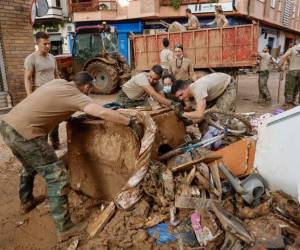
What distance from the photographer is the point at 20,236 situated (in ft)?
9.83

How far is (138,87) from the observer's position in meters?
4.84

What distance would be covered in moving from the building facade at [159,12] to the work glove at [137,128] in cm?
1465

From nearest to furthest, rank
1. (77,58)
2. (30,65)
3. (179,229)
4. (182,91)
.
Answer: (179,229), (182,91), (30,65), (77,58)

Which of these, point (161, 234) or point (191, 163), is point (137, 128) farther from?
point (161, 234)

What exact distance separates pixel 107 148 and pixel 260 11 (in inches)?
792

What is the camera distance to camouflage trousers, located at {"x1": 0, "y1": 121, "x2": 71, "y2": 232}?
2.81m

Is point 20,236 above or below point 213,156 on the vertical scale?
below

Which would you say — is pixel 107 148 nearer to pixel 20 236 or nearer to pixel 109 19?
pixel 20 236

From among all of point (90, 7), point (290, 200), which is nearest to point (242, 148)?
point (290, 200)

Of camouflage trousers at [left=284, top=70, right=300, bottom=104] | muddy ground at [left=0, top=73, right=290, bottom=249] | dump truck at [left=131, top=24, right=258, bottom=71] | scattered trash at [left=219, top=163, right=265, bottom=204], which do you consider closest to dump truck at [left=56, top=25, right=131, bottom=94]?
dump truck at [left=131, top=24, right=258, bottom=71]

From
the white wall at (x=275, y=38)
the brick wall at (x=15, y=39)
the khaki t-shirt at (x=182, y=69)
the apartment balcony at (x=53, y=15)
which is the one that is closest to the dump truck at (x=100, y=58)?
the brick wall at (x=15, y=39)

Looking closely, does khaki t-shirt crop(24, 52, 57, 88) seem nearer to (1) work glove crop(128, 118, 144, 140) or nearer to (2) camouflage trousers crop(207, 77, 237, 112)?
(1) work glove crop(128, 118, 144, 140)

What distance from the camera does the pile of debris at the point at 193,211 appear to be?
246 cm

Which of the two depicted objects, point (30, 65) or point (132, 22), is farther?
point (132, 22)
